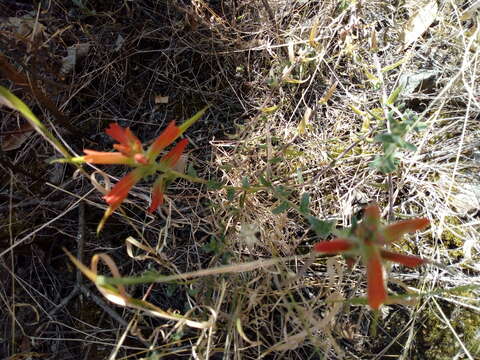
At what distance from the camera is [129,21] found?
1752 mm

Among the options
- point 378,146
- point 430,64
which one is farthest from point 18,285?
point 430,64

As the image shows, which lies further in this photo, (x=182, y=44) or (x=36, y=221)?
(x=182, y=44)

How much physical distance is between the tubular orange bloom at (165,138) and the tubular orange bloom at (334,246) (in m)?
0.38

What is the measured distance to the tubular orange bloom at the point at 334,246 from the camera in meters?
0.81

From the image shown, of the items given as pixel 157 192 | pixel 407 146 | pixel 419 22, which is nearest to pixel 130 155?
pixel 157 192

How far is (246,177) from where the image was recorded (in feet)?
4.14

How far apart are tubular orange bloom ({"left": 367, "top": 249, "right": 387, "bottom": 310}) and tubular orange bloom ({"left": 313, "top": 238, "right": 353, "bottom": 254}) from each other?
0.05 m

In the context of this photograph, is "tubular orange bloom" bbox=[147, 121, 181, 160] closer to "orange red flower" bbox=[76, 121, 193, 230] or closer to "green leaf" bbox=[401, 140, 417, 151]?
"orange red flower" bbox=[76, 121, 193, 230]

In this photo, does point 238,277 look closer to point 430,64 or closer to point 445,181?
point 445,181

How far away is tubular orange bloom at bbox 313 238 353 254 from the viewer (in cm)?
81

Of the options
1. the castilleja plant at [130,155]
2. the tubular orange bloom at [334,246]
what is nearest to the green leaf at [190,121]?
the castilleja plant at [130,155]

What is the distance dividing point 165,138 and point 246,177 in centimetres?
37

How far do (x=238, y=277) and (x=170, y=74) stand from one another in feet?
2.84

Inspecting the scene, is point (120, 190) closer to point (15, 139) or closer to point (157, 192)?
point (157, 192)
